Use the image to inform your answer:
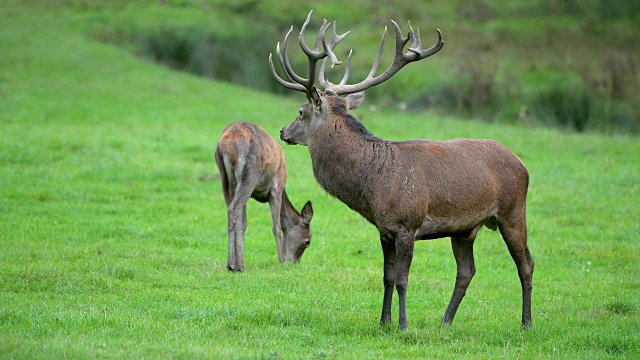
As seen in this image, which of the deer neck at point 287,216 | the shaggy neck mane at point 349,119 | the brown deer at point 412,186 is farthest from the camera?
the deer neck at point 287,216

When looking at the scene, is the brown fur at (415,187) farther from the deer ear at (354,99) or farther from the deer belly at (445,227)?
the deer ear at (354,99)

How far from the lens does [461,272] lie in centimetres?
955

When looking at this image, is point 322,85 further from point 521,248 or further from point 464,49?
point 464,49

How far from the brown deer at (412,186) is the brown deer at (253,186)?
94.1 inches

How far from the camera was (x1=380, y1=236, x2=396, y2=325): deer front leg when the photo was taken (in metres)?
8.98

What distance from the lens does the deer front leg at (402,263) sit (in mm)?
8703

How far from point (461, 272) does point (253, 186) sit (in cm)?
364

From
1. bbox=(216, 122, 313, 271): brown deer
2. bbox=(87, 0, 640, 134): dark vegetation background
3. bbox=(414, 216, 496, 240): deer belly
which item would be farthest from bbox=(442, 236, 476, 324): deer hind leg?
bbox=(87, 0, 640, 134): dark vegetation background

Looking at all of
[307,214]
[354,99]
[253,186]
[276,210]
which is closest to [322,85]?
[354,99]

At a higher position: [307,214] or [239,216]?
[239,216]

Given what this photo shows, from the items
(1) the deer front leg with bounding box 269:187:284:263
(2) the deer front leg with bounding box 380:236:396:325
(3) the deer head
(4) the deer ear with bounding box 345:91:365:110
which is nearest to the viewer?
(2) the deer front leg with bounding box 380:236:396:325

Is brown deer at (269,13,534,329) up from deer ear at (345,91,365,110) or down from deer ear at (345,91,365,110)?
down

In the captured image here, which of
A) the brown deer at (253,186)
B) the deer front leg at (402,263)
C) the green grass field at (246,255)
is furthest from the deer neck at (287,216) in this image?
the deer front leg at (402,263)

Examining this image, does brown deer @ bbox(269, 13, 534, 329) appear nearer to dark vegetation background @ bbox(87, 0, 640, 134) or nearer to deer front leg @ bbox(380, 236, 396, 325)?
deer front leg @ bbox(380, 236, 396, 325)
